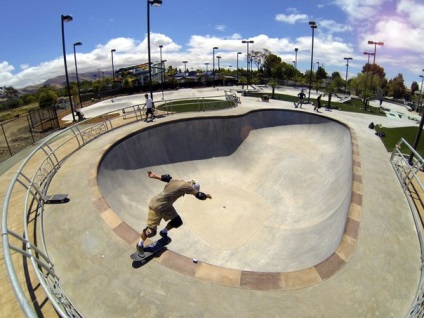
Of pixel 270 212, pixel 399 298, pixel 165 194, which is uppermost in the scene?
pixel 165 194

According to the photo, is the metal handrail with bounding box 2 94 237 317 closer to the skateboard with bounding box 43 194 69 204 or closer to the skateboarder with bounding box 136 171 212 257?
the skateboard with bounding box 43 194 69 204

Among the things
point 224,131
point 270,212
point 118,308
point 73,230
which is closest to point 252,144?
point 224,131

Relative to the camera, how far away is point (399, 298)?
4.39 meters

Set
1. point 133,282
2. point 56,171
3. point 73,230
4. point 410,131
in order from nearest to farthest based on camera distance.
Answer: point 133,282 → point 73,230 → point 56,171 → point 410,131

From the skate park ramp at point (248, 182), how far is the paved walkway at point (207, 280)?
44.8 inches

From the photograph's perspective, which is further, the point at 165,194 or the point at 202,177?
the point at 202,177

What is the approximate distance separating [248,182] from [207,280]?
373 inches

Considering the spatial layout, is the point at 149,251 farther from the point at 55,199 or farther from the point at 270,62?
the point at 270,62

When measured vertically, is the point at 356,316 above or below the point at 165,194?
below

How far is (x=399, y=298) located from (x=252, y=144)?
13208mm

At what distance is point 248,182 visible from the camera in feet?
45.7

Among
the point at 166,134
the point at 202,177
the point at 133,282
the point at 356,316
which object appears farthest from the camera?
the point at 166,134

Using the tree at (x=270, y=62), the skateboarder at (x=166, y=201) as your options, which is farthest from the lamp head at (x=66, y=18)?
the tree at (x=270, y=62)

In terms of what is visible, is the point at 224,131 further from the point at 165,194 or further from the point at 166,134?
the point at 165,194
